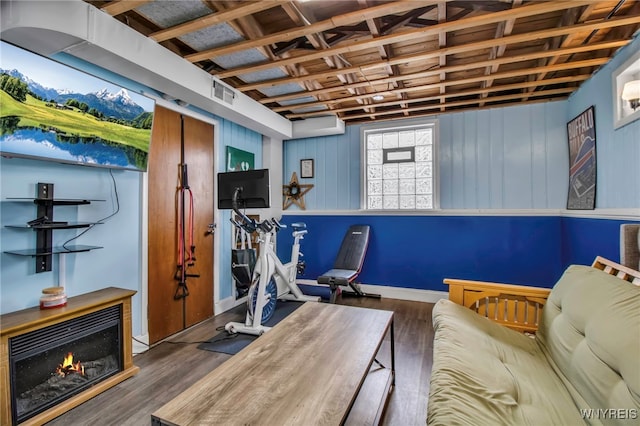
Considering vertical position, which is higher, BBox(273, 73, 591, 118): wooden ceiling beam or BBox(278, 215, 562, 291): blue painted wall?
BBox(273, 73, 591, 118): wooden ceiling beam

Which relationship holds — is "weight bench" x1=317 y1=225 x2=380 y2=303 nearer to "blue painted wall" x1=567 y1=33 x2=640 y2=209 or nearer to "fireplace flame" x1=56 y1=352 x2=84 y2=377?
"fireplace flame" x1=56 y1=352 x2=84 y2=377

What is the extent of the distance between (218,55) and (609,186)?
3750 mm

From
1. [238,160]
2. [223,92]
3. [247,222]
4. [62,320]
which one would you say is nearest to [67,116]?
[62,320]

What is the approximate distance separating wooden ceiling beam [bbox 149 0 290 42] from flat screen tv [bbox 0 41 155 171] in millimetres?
542

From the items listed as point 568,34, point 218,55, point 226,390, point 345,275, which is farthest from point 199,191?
point 568,34

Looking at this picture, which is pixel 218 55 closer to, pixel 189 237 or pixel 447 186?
pixel 189 237

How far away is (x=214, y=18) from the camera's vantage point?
81.7 inches

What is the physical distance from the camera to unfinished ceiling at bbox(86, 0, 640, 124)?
2.06 metres

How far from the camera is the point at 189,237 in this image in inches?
130

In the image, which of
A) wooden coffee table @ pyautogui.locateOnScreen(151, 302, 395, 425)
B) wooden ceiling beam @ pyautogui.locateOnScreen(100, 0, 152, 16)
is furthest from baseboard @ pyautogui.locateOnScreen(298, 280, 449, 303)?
wooden ceiling beam @ pyautogui.locateOnScreen(100, 0, 152, 16)

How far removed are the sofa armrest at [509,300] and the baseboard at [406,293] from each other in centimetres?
181

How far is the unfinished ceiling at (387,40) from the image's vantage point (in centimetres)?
206

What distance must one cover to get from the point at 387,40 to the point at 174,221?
269 centimetres

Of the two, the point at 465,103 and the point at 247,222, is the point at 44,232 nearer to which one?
the point at 247,222
